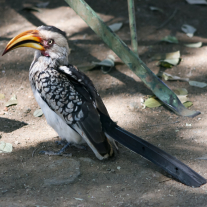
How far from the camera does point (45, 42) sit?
266cm

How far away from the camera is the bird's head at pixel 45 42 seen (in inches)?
103

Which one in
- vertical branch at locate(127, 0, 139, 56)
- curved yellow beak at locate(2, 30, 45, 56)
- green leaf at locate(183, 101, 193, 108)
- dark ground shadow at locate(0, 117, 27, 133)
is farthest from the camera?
green leaf at locate(183, 101, 193, 108)

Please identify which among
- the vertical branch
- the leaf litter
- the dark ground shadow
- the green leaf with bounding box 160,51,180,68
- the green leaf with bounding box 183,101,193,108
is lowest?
the green leaf with bounding box 183,101,193,108

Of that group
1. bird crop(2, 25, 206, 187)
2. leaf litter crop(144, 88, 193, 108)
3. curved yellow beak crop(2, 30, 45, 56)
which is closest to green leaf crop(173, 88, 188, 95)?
leaf litter crop(144, 88, 193, 108)

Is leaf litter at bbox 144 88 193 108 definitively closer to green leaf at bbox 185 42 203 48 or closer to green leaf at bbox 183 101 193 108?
green leaf at bbox 183 101 193 108

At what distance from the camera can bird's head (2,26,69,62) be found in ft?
8.57

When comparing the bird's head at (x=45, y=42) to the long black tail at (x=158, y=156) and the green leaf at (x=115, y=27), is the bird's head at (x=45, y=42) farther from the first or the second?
the green leaf at (x=115, y=27)

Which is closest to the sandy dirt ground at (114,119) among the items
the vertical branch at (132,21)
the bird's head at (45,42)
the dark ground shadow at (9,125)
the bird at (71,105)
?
the dark ground shadow at (9,125)

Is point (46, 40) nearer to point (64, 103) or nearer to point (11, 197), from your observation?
point (64, 103)

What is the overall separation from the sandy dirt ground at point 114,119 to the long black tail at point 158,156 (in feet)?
0.22

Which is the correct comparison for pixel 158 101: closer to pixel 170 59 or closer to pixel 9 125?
pixel 170 59

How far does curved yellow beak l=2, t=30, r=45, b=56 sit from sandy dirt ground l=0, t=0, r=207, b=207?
0.82 m

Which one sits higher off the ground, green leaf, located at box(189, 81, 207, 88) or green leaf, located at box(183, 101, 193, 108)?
green leaf, located at box(189, 81, 207, 88)

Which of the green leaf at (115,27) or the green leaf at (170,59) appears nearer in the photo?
the green leaf at (170,59)
